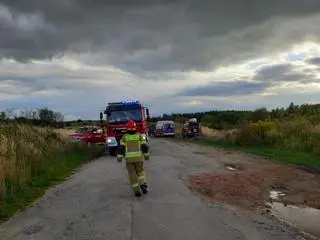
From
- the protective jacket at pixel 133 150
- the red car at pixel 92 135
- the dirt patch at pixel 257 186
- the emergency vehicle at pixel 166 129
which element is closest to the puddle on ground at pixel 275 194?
the dirt patch at pixel 257 186

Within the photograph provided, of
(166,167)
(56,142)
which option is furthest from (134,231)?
(56,142)

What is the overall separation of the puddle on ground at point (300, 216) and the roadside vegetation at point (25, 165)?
19.9 feet

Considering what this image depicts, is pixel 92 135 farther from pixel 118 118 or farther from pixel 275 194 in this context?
pixel 275 194

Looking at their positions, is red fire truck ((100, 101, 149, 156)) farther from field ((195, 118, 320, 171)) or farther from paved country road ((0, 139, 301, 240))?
paved country road ((0, 139, 301, 240))

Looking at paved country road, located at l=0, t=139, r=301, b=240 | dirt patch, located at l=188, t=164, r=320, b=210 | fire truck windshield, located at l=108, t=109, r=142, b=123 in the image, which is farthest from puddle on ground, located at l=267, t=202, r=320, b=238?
fire truck windshield, located at l=108, t=109, r=142, b=123

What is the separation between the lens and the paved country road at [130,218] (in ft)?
32.1

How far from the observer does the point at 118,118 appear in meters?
31.5

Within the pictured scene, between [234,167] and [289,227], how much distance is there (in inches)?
521

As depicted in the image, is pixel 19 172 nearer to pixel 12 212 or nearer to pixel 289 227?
pixel 12 212

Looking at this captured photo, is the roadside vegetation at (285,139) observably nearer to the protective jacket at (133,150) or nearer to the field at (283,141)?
the field at (283,141)

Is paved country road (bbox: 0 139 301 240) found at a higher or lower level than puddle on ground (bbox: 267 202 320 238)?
higher

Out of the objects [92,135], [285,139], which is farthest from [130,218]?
[92,135]

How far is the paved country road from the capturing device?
979 centimetres

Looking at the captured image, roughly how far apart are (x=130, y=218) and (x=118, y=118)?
67.0 ft
